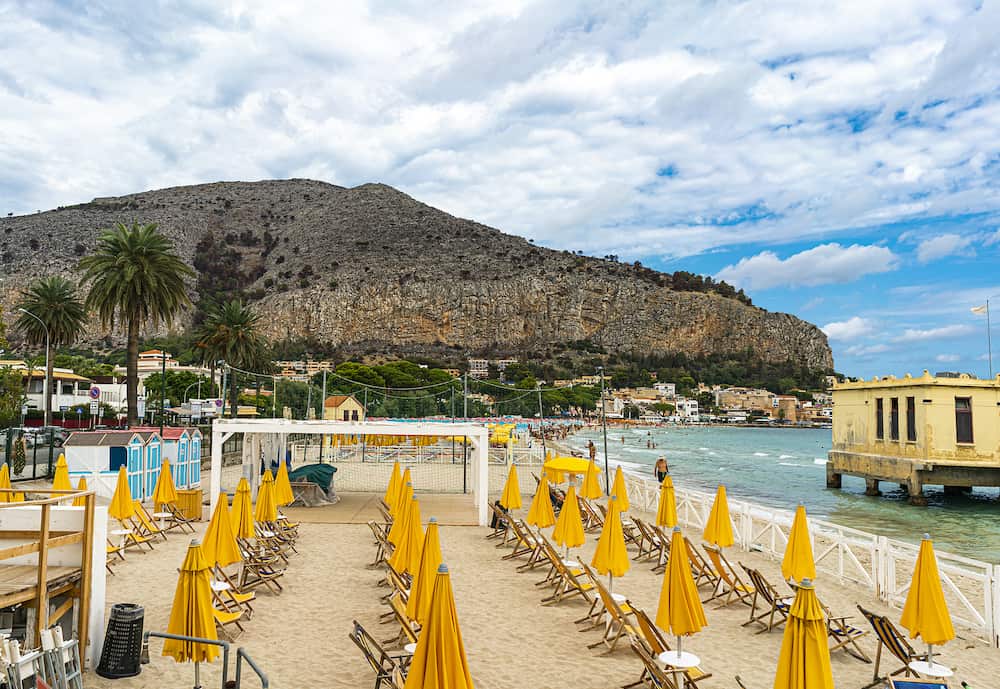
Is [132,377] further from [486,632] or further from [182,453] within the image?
[486,632]

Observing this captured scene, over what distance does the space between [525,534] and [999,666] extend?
786cm

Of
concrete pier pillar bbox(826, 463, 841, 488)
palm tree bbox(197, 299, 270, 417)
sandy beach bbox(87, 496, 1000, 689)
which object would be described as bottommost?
concrete pier pillar bbox(826, 463, 841, 488)

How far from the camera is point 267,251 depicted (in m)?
155

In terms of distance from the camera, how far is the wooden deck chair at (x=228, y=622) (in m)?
8.36

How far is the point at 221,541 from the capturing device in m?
10.1

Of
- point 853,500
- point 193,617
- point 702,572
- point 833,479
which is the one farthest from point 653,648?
point 833,479

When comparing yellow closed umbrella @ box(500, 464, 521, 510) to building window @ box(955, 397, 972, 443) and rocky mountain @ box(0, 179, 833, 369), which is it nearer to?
building window @ box(955, 397, 972, 443)

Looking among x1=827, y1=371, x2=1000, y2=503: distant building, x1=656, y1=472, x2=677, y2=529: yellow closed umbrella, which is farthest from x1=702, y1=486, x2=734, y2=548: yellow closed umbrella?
x1=827, y1=371, x2=1000, y2=503: distant building

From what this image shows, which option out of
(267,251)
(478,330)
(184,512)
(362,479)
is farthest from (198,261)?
(184,512)

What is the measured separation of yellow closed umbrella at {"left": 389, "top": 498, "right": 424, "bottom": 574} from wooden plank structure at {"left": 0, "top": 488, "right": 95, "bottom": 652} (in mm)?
3795

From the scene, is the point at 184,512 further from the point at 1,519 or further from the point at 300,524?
the point at 1,519

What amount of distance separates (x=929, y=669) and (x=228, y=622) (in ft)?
25.5

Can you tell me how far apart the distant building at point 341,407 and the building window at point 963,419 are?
2562cm

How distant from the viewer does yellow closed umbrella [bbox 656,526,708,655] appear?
729cm
